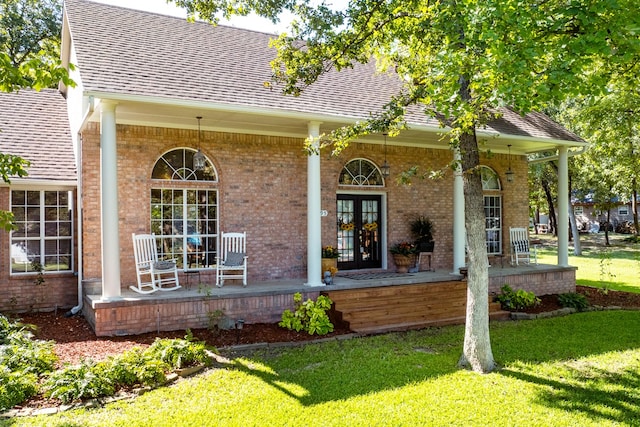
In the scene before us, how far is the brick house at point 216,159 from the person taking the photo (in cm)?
816

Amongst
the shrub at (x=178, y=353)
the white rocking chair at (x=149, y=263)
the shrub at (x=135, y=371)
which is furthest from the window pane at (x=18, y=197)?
the shrub at (x=135, y=371)

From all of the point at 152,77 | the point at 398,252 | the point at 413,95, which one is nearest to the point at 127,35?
the point at 152,77

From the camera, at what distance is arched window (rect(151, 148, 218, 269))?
9.59 m

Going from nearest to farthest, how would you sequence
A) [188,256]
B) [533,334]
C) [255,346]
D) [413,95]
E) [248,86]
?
[413,95], [255,346], [533,334], [248,86], [188,256]

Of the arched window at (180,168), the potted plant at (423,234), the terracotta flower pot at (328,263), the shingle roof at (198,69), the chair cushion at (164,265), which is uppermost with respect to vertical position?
the shingle roof at (198,69)

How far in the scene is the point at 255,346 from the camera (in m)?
7.11

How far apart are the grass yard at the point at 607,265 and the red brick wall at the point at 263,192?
578cm

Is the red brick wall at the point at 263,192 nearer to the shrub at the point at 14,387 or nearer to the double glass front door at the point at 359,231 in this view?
the double glass front door at the point at 359,231

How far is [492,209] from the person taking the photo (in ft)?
45.5

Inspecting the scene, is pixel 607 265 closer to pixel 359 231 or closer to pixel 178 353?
pixel 359 231

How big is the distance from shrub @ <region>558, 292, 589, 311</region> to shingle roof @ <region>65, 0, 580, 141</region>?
4.09 meters

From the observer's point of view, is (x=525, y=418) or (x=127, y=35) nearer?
(x=525, y=418)

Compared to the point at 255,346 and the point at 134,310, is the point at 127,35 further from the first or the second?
the point at 255,346

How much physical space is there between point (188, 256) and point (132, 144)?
2.61m
